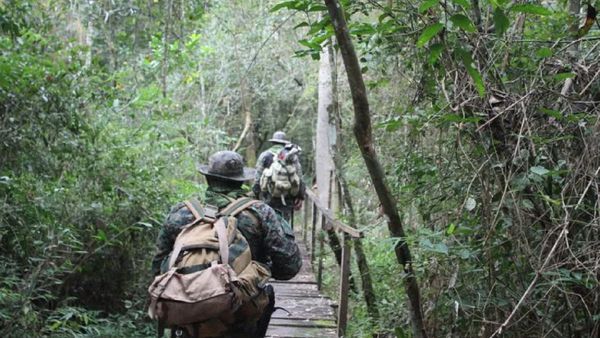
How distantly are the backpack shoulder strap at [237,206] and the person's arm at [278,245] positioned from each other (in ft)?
0.17

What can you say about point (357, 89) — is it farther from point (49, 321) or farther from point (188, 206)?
point (49, 321)

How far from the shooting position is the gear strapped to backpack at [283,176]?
25.7 feet

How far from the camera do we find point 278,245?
3611 millimetres

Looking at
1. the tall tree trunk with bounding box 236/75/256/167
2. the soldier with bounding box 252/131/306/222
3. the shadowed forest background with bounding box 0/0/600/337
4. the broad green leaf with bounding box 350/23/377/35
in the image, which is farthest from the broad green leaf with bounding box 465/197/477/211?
the tall tree trunk with bounding box 236/75/256/167

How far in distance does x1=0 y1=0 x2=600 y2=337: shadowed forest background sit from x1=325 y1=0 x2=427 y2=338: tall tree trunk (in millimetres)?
124

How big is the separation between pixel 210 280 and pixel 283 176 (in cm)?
472

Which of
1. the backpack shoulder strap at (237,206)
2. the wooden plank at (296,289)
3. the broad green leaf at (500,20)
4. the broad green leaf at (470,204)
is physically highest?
the broad green leaf at (500,20)

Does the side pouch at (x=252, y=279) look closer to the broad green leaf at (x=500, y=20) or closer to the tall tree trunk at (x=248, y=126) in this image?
the broad green leaf at (x=500, y=20)

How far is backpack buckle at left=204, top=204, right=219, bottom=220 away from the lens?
347 cm

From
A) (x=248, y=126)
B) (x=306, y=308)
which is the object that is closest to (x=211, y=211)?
(x=306, y=308)

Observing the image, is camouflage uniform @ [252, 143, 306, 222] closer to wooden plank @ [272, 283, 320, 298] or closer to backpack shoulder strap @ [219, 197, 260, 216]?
wooden plank @ [272, 283, 320, 298]

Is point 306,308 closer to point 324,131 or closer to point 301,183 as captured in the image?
point 301,183

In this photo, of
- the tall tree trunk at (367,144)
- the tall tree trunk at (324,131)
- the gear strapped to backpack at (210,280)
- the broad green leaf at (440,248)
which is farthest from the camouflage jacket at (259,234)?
the tall tree trunk at (324,131)

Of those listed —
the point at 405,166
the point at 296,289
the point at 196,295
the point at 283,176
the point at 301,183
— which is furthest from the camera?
the point at 301,183
